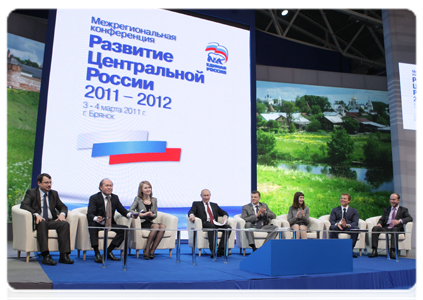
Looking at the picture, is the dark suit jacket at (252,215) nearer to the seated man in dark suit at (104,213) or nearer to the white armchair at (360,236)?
the white armchair at (360,236)

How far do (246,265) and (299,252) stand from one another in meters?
0.52

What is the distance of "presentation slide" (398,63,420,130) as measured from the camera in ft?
26.0

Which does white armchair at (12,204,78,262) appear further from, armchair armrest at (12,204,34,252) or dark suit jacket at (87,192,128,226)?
dark suit jacket at (87,192,128,226)

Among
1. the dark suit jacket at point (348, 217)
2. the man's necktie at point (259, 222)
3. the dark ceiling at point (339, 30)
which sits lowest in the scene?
the man's necktie at point (259, 222)

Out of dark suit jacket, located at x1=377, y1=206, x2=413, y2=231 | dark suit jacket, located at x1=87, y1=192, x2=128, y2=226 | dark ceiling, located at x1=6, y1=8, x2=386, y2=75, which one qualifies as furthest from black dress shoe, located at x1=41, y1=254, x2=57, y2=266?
dark ceiling, located at x1=6, y1=8, x2=386, y2=75

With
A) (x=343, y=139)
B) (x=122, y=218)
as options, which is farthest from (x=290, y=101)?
(x=122, y=218)

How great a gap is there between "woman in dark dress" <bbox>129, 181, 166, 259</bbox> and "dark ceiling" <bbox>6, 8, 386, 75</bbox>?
27.9 ft

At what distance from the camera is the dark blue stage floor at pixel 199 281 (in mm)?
2510

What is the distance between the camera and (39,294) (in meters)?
2.38

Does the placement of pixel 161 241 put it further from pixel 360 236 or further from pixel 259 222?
pixel 360 236

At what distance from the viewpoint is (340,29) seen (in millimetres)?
12633

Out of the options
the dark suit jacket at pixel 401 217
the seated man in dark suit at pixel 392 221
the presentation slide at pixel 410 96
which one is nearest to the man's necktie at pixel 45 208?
the seated man in dark suit at pixel 392 221

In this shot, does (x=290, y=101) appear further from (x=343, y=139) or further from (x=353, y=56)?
(x=353, y=56)

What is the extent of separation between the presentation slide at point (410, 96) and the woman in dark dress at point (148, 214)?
609 cm
